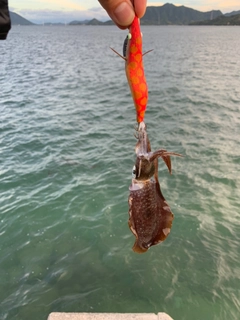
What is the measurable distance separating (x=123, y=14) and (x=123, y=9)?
0.05m

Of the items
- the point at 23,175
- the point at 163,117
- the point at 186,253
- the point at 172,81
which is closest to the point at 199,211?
the point at 186,253

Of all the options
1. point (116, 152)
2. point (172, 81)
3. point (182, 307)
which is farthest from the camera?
point (172, 81)

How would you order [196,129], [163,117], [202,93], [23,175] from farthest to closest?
[202,93]
[163,117]
[196,129]
[23,175]

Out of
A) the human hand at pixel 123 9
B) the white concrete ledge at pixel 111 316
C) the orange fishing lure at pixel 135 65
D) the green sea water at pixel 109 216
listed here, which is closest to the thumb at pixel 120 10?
the human hand at pixel 123 9

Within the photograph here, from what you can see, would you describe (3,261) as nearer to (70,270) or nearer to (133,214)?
(70,270)

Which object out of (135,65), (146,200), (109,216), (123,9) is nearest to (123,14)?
(123,9)

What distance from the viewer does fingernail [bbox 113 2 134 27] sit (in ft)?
9.39

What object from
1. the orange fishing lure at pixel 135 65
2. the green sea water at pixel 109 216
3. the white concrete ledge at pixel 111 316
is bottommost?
the green sea water at pixel 109 216

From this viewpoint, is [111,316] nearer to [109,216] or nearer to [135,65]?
[135,65]

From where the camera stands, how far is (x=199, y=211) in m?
11.4

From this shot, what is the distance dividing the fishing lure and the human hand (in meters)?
0.95

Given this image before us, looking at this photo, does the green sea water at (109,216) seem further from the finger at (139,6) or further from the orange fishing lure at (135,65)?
the finger at (139,6)

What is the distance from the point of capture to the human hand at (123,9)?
285 centimetres

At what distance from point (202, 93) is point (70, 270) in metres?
23.4
